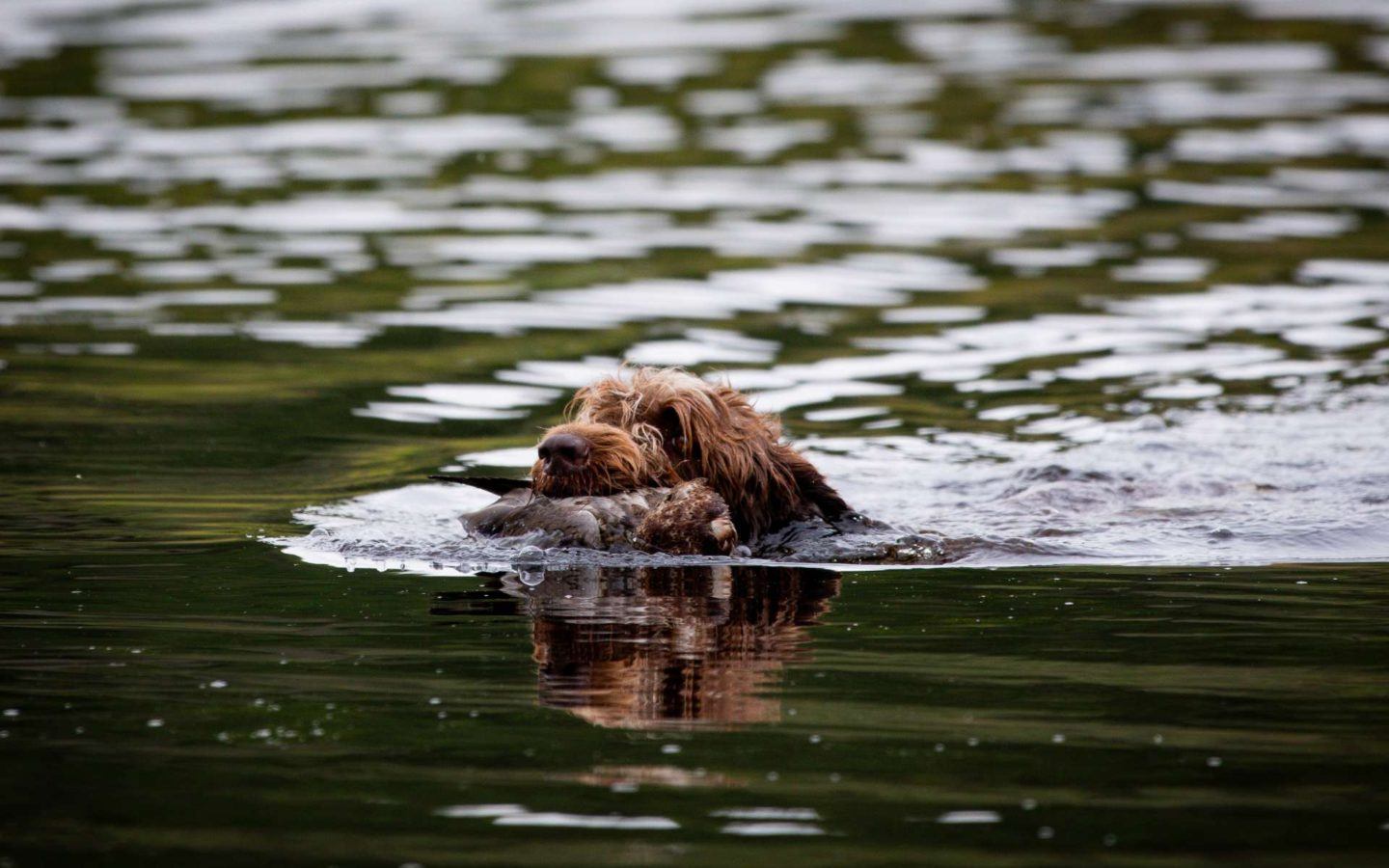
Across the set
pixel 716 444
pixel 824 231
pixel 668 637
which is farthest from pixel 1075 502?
pixel 824 231

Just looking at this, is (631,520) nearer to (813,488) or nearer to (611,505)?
(611,505)

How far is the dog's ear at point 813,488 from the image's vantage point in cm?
905

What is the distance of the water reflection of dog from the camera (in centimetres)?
628

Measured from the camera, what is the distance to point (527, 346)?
46.8 feet

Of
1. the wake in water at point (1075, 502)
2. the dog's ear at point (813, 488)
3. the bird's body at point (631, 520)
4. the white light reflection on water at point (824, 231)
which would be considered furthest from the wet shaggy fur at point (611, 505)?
the white light reflection on water at point (824, 231)

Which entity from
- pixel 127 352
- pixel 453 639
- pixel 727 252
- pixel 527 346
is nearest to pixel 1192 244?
pixel 727 252

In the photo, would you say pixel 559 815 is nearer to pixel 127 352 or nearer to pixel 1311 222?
pixel 127 352

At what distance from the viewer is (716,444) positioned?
8617 mm

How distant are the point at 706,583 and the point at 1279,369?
253 inches

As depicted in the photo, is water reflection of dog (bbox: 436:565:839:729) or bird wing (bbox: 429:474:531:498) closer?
water reflection of dog (bbox: 436:565:839:729)

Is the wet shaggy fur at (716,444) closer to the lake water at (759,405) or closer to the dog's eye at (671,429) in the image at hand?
the dog's eye at (671,429)

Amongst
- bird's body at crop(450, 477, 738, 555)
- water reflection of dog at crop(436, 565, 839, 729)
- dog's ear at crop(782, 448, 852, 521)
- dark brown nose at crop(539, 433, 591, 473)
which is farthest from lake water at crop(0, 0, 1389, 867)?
dark brown nose at crop(539, 433, 591, 473)

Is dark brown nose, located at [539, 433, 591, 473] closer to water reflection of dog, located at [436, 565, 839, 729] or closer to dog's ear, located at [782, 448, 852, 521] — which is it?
water reflection of dog, located at [436, 565, 839, 729]

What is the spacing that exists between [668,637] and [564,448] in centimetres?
106
